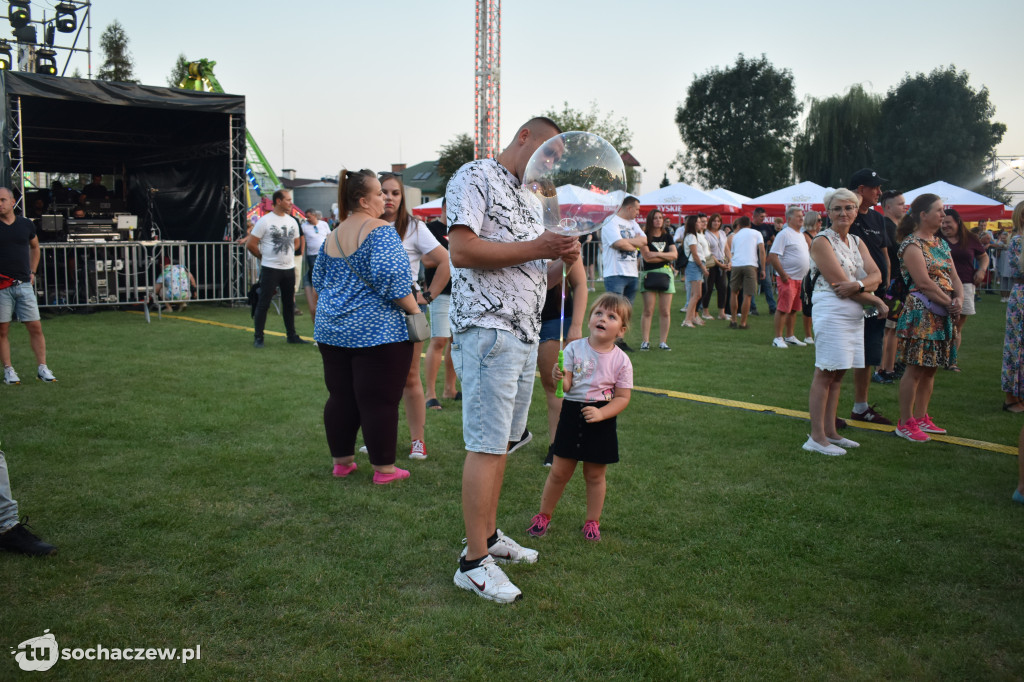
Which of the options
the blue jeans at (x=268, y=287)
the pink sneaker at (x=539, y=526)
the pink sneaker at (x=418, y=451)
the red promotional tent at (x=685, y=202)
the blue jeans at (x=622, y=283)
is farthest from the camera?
the red promotional tent at (x=685, y=202)

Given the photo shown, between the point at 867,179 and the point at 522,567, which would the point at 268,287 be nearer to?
the point at 867,179

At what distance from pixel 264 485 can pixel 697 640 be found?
284 cm

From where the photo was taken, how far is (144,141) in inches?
716

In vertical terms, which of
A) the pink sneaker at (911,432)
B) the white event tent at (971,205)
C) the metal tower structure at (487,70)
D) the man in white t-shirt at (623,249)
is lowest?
the pink sneaker at (911,432)

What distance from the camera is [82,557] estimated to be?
3.43 m

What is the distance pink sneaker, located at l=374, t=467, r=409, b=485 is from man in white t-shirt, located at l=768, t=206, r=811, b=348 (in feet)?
23.7

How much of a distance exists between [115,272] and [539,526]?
43.8 ft

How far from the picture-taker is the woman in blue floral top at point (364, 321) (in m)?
4.33

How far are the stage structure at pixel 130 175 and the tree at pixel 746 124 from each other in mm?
45246

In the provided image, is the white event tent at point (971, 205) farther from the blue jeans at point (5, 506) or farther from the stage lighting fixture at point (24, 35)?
the stage lighting fixture at point (24, 35)

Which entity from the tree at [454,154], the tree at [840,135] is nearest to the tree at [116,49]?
the tree at [454,154]

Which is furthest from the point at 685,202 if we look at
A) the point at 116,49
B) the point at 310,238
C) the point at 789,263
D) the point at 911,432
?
the point at 116,49

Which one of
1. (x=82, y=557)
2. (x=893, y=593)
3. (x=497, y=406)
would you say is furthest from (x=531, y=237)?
(x=82, y=557)

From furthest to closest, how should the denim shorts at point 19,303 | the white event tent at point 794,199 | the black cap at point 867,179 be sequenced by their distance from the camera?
the white event tent at point 794,199 → the denim shorts at point 19,303 → the black cap at point 867,179
